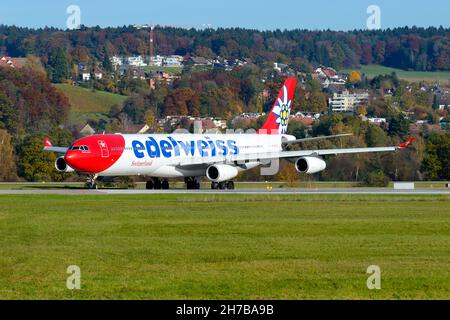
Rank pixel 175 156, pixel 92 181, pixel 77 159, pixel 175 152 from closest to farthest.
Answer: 1. pixel 77 159
2. pixel 92 181
3. pixel 175 156
4. pixel 175 152

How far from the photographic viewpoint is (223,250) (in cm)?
3212

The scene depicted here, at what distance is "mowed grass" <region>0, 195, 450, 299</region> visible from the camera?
25250 millimetres

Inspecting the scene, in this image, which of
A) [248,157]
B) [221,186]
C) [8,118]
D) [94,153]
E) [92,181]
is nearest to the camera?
[94,153]

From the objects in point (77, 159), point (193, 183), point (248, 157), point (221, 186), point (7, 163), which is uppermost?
point (77, 159)

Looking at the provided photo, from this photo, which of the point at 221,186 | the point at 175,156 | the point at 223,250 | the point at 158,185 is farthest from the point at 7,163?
the point at 223,250

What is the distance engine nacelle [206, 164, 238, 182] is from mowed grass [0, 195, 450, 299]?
53.9ft

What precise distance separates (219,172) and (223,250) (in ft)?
119

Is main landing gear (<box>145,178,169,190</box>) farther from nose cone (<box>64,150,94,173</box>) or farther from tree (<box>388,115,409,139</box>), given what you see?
tree (<box>388,115,409,139</box>)

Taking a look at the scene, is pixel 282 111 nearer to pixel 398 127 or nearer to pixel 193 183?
pixel 193 183

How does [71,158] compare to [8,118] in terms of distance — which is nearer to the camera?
[71,158]

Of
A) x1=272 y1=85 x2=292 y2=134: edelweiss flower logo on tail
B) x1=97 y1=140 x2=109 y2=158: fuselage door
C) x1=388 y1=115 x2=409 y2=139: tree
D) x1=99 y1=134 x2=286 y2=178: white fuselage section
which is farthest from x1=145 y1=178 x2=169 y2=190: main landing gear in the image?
x1=388 y1=115 x2=409 y2=139: tree

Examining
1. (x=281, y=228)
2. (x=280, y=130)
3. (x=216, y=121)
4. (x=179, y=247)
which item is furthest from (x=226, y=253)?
(x=216, y=121)

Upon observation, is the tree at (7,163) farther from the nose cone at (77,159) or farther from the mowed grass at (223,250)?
the mowed grass at (223,250)
